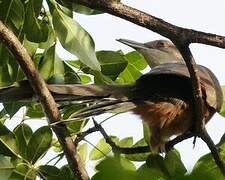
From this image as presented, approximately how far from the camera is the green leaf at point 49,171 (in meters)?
1.84

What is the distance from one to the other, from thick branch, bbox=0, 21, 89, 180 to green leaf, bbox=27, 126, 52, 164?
0.26 m

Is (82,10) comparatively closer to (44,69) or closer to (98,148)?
(44,69)

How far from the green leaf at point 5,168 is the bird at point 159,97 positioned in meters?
0.31

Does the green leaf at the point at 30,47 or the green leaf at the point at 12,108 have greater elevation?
the green leaf at the point at 30,47

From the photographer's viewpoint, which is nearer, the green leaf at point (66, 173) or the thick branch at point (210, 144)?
the thick branch at point (210, 144)

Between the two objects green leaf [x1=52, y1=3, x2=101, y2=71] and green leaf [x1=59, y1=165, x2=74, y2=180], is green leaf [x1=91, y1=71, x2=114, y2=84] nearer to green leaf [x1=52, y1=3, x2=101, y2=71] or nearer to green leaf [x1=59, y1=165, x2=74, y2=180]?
green leaf [x1=52, y1=3, x2=101, y2=71]

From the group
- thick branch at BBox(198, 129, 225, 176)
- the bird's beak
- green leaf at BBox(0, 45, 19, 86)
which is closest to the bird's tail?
green leaf at BBox(0, 45, 19, 86)

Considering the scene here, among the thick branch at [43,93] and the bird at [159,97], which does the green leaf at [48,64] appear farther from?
the thick branch at [43,93]

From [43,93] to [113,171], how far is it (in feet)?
3.81

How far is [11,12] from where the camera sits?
6.37 ft

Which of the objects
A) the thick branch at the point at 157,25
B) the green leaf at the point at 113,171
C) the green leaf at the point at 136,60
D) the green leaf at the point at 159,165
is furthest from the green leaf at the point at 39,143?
the green leaf at the point at 113,171

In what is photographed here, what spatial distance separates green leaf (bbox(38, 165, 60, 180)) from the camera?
6.03ft

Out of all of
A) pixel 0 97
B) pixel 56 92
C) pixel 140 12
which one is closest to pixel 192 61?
pixel 140 12

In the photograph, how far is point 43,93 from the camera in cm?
168
